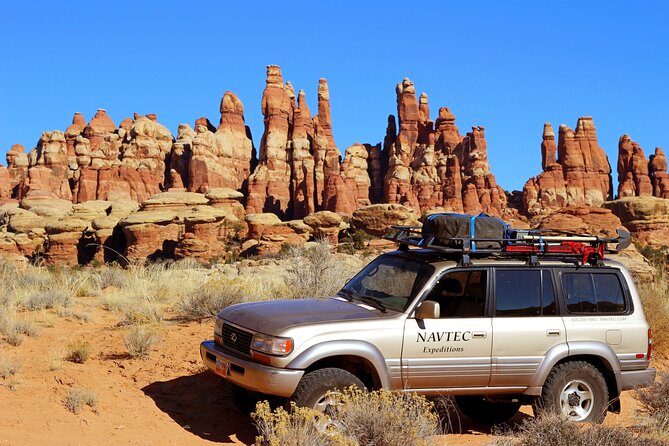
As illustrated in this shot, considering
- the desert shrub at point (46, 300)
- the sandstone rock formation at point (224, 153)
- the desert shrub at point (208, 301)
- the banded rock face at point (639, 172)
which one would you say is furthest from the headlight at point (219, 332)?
the banded rock face at point (639, 172)

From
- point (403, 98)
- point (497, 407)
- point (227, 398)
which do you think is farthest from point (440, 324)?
point (403, 98)

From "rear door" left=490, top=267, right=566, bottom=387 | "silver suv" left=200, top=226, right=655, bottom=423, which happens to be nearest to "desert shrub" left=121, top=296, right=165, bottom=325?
"silver suv" left=200, top=226, right=655, bottom=423

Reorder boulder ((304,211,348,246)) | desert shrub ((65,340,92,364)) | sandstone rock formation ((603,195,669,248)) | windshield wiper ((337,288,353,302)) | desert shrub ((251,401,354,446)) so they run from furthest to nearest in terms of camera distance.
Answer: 1. sandstone rock formation ((603,195,669,248))
2. boulder ((304,211,348,246))
3. desert shrub ((65,340,92,364))
4. windshield wiper ((337,288,353,302))
5. desert shrub ((251,401,354,446))

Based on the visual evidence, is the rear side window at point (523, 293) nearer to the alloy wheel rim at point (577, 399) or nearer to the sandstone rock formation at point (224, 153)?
the alloy wheel rim at point (577, 399)

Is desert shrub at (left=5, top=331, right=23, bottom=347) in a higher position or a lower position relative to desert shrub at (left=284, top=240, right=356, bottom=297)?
lower

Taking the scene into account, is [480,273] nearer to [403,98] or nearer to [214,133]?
[214,133]

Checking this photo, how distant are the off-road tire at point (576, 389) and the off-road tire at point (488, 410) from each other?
69 cm

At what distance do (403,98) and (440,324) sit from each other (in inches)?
4187

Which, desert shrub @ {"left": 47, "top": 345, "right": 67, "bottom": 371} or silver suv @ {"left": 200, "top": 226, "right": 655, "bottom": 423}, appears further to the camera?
desert shrub @ {"left": 47, "top": 345, "right": 67, "bottom": 371}

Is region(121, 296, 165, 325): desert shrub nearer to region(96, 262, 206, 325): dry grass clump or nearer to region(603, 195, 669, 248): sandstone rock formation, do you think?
region(96, 262, 206, 325): dry grass clump

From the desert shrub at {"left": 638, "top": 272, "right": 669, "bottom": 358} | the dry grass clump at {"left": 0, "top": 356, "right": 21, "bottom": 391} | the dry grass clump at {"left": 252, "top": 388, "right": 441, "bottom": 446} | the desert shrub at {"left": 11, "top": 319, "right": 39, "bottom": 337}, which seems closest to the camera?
the dry grass clump at {"left": 252, "top": 388, "right": 441, "bottom": 446}

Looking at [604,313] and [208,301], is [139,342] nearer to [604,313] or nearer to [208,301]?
[208,301]

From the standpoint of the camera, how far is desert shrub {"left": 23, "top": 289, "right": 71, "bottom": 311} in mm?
10547

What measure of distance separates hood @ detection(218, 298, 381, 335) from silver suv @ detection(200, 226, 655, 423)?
1cm
